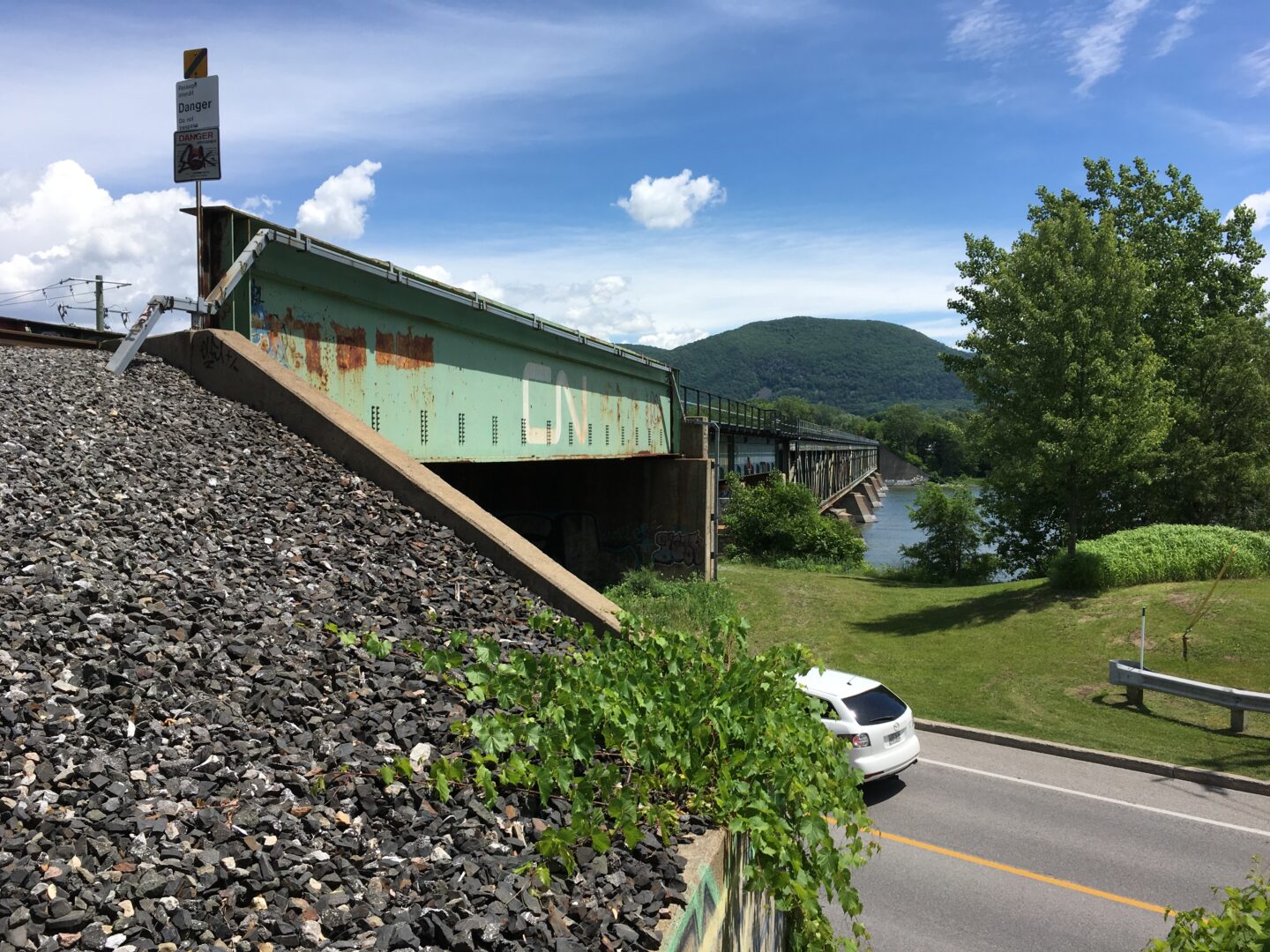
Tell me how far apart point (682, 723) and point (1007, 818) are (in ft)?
24.3

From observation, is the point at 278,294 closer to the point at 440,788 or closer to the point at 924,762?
the point at 440,788

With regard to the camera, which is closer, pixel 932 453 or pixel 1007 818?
pixel 1007 818

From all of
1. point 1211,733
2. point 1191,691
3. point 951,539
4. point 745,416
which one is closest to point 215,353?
point 1191,691

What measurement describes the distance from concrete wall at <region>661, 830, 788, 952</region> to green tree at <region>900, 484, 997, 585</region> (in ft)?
98.4

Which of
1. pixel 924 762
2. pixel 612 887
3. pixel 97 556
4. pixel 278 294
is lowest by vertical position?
pixel 924 762

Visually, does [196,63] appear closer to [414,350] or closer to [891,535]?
[414,350]

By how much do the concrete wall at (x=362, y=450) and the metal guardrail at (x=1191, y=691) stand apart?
37.2ft

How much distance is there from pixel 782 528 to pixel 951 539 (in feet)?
22.2

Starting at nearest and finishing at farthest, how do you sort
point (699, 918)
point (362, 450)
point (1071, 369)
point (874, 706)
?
point (699, 918), point (362, 450), point (874, 706), point (1071, 369)

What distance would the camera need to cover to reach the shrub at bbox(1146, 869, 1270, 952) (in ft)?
11.6

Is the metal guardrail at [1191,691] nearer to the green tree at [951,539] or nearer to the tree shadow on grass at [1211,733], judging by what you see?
the tree shadow on grass at [1211,733]

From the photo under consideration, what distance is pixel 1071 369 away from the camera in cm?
2145

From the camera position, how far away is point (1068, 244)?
24.4 metres

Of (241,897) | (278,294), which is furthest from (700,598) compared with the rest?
(241,897)
